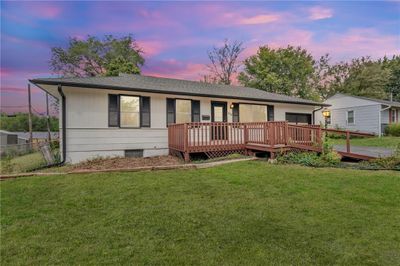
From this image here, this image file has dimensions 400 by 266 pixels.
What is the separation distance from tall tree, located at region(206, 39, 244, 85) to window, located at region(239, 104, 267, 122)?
1786 centimetres

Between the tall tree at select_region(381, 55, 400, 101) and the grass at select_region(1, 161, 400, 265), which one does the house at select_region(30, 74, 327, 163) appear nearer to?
the grass at select_region(1, 161, 400, 265)

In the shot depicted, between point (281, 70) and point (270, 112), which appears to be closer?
point (270, 112)

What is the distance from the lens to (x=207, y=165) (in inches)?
306

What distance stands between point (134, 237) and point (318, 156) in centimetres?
737

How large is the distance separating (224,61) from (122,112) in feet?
73.6

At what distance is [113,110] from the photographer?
10.1 meters

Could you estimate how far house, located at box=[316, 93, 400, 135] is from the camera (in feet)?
68.2

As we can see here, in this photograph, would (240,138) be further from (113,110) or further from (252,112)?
(113,110)

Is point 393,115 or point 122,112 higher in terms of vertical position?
point 393,115

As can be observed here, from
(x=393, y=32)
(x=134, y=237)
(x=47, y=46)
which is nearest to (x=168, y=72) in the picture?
(x=47, y=46)

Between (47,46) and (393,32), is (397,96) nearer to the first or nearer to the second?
(393,32)

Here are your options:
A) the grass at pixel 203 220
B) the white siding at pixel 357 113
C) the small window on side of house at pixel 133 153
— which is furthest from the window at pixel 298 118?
the grass at pixel 203 220

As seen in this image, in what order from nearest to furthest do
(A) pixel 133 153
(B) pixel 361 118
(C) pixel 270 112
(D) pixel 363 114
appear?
1. (A) pixel 133 153
2. (C) pixel 270 112
3. (D) pixel 363 114
4. (B) pixel 361 118

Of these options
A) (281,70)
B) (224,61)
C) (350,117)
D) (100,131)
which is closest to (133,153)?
(100,131)
